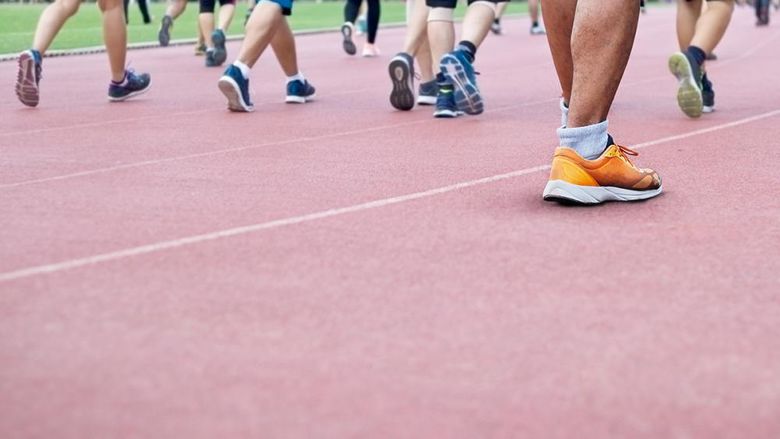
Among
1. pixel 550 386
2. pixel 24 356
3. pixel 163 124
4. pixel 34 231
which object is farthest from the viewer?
pixel 163 124

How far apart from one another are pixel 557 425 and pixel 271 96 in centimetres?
784

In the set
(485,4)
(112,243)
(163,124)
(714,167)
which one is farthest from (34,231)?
(485,4)

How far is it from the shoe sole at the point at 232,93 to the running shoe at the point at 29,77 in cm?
121

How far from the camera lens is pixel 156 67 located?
46.4ft

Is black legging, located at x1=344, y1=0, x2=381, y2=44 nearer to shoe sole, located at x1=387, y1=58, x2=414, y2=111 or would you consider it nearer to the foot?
the foot

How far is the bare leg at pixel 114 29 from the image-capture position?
9.38m

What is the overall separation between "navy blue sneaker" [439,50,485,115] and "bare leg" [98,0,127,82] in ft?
8.05

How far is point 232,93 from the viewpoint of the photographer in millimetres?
8773

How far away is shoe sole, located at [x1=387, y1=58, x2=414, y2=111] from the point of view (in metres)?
8.59

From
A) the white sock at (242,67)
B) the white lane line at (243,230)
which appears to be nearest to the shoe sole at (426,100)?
the white sock at (242,67)

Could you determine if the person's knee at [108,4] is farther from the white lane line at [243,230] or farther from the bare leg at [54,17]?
the white lane line at [243,230]

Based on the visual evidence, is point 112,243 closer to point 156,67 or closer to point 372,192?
point 372,192

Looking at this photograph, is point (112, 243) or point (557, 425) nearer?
point (557, 425)

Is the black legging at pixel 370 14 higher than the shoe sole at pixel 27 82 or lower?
lower
